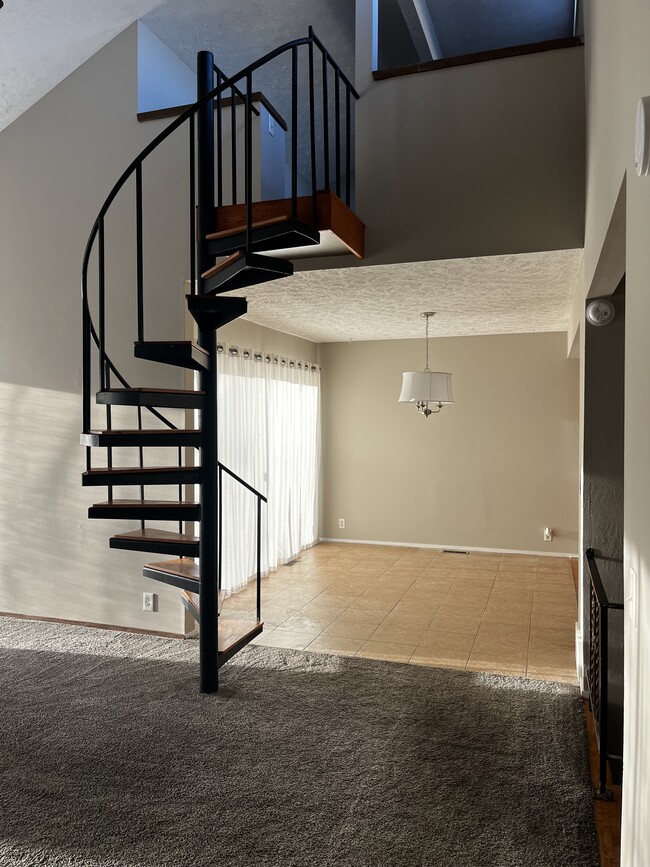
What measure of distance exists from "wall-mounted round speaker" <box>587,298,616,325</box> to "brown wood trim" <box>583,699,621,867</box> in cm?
206

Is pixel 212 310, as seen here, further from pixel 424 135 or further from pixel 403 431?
pixel 403 431

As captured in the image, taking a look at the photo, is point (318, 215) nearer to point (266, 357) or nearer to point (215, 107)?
point (215, 107)

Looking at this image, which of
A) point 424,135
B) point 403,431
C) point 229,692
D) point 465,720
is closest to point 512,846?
point 465,720

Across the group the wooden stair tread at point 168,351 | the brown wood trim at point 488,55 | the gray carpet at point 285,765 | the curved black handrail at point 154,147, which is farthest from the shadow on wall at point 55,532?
the brown wood trim at point 488,55

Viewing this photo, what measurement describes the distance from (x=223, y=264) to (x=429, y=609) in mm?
3387

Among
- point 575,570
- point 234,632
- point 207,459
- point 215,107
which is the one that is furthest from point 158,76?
point 575,570

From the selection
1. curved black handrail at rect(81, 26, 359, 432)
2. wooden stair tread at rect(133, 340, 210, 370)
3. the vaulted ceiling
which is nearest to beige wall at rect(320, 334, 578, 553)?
the vaulted ceiling

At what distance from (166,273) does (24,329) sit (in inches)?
49.2

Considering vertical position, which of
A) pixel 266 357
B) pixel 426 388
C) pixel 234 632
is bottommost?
pixel 234 632

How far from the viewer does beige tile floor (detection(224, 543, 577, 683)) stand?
4574 mm

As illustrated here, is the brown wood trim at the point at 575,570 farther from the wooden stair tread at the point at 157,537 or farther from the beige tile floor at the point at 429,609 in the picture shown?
the wooden stair tread at the point at 157,537

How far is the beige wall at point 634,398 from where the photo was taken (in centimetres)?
150

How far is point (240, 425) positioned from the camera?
21.0 feet

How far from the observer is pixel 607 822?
104 inches
